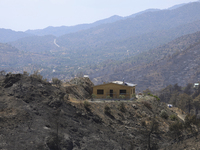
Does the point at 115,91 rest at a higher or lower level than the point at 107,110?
higher

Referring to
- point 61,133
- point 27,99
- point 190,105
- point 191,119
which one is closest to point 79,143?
point 61,133

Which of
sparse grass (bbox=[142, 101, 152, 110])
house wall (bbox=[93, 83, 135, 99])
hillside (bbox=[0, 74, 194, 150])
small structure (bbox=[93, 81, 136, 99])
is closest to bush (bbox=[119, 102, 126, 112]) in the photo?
hillside (bbox=[0, 74, 194, 150])

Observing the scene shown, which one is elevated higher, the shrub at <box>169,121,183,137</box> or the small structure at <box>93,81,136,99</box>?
the small structure at <box>93,81,136,99</box>

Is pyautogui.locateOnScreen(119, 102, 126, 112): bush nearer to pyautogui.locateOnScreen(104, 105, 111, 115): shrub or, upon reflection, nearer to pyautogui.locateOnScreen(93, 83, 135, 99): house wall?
pyautogui.locateOnScreen(104, 105, 111, 115): shrub

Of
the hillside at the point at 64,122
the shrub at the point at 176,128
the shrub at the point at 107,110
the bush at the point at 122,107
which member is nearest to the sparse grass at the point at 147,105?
the hillside at the point at 64,122

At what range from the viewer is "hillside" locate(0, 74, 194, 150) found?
2408 cm

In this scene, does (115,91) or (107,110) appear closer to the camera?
(107,110)

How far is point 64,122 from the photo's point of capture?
29.1 metres

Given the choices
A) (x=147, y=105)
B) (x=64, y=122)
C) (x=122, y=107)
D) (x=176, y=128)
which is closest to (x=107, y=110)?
(x=122, y=107)

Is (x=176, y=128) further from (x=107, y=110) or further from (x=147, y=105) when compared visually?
(x=147, y=105)

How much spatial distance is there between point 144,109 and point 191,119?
989cm

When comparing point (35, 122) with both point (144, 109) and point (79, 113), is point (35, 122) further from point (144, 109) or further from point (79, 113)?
point (144, 109)

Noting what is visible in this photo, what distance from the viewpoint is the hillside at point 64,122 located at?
24.1 meters

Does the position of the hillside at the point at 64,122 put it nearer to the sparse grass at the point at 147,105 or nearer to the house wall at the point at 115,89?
the sparse grass at the point at 147,105
